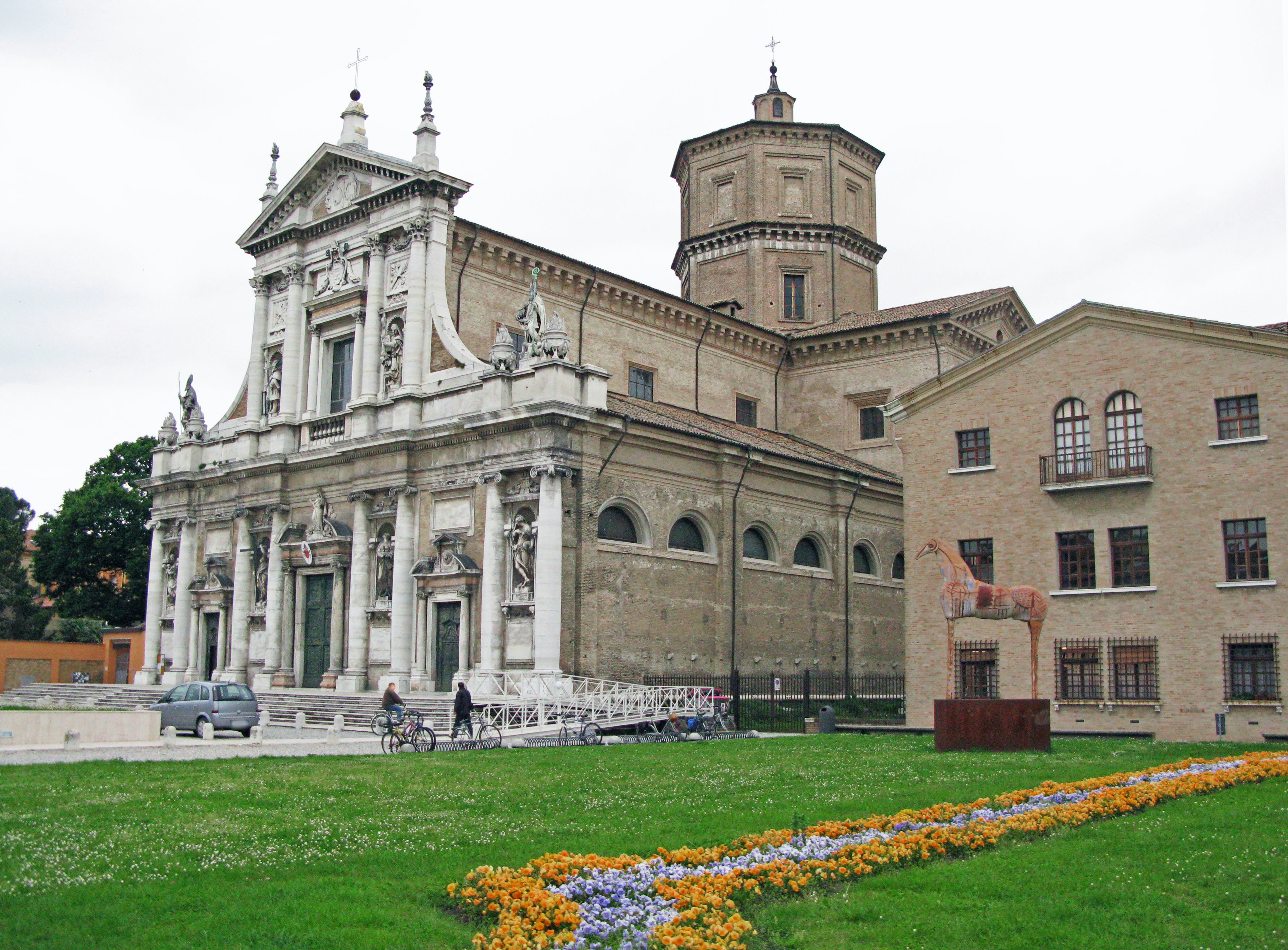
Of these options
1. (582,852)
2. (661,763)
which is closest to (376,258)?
(661,763)

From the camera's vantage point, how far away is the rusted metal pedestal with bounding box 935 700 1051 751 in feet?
71.2

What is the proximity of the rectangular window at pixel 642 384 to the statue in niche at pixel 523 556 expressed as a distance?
10.1 meters

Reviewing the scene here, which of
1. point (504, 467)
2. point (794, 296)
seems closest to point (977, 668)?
point (504, 467)

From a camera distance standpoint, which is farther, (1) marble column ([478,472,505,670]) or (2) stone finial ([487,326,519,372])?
(2) stone finial ([487,326,519,372])

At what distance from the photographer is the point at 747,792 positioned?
598 inches

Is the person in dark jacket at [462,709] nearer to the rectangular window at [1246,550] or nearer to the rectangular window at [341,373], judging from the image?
the rectangular window at [341,373]

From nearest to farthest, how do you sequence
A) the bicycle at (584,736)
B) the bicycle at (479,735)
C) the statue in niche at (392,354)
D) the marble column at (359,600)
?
the bicycle at (479,735) < the bicycle at (584,736) < the marble column at (359,600) < the statue in niche at (392,354)

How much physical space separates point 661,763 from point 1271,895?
11630mm

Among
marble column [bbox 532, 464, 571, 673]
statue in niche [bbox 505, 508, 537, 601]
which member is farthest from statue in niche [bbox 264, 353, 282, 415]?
marble column [bbox 532, 464, 571, 673]

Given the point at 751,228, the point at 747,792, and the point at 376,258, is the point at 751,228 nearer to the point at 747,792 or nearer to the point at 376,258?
the point at 376,258

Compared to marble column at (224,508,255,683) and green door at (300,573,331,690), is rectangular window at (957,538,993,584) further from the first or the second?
marble column at (224,508,255,683)

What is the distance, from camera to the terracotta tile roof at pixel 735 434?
35281 millimetres

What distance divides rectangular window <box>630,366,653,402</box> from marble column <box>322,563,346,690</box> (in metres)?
11.4

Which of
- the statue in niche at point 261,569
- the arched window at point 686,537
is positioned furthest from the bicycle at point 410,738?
the statue in niche at point 261,569
